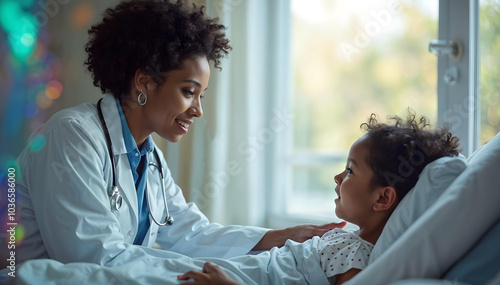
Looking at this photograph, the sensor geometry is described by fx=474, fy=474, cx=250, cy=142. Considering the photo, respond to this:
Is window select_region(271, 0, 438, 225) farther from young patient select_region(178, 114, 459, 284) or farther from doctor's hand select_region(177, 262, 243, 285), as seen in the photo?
doctor's hand select_region(177, 262, 243, 285)

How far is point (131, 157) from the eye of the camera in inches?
60.3

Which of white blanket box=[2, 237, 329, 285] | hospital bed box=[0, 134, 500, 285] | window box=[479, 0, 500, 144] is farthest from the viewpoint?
window box=[479, 0, 500, 144]

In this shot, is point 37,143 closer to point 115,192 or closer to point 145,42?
point 115,192

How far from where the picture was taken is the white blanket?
3.51 ft

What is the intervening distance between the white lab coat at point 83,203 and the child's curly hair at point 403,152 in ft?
1.56

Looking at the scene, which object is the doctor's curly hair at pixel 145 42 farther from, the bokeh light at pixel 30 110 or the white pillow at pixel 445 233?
the white pillow at pixel 445 233

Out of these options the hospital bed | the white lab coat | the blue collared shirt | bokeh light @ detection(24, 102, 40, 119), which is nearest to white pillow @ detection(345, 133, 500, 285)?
the hospital bed

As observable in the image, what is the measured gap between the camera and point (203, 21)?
1662mm

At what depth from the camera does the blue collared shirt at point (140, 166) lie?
4.98 ft

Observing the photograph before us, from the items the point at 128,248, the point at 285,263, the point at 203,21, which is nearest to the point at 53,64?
the point at 203,21

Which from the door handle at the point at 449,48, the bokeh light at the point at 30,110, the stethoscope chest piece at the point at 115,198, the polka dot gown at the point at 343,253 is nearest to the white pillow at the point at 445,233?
the polka dot gown at the point at 343,253

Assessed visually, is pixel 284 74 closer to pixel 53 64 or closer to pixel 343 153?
pixel 343 153

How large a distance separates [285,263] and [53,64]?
1434 millimetres

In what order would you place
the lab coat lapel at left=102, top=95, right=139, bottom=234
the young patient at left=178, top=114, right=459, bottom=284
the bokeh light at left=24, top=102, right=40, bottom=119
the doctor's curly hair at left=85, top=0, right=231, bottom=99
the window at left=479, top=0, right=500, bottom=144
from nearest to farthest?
the young patient at left=178, top=114, right=459, bottom=284 → the lab coat lapel at left=102, top=95, right=139, bottom=234 → the doctor's curly hair at left=85, top=0, right=231, bottom=99 → the window at left=479, top=0, right=500, bottom=144 → the bokeh light at left=24, top=102, right=40, bottom=119
